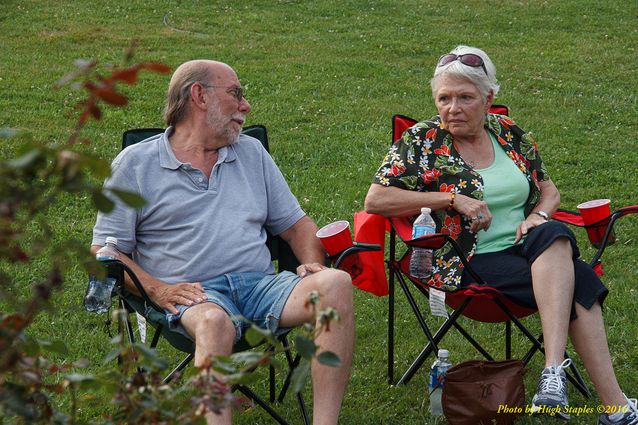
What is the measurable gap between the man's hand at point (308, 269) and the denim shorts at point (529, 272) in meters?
0.59

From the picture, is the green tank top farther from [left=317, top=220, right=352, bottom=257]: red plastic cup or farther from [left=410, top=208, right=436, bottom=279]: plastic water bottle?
[left=317, top=220, right=352, bottom=257]: red plastic cup

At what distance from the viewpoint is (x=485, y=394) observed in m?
3.76

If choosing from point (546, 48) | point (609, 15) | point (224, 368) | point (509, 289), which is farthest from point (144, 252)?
point (609, 15)

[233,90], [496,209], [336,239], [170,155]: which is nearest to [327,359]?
[336,239]

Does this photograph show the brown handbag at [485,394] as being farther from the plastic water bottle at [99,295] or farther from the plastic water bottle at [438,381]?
the plastic water bottle at [99,295]

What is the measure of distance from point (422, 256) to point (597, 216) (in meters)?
0.78

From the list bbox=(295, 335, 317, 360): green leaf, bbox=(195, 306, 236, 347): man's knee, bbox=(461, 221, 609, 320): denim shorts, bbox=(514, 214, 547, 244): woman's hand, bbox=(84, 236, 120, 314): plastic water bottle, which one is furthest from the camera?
bbox=(514, 214, 547, 244): woman's hand

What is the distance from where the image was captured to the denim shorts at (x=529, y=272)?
12.6 feet

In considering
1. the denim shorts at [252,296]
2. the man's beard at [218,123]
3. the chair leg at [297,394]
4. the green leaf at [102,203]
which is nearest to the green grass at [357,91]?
the chair leg at [297,394]

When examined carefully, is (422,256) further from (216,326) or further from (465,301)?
(216,326)

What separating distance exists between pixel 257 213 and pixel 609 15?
9641 mm

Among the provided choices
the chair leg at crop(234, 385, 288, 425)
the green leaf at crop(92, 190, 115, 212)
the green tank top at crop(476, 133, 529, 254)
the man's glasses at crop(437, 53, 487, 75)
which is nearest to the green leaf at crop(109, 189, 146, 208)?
the green leaf at crop(92, 190, 115, 212)

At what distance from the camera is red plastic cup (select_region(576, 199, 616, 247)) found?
168 inches

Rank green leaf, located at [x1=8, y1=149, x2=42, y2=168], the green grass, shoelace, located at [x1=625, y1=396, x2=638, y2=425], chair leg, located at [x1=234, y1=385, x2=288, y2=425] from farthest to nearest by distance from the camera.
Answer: the green grass, shoelace, located at [x1=625, y1=396, x2=638, y2=425], chair leg, located at [x1=234, y1=385, x2=288, y2=425], green leaf, located at [x1=8, y1=149, x2=42, y2=168]
